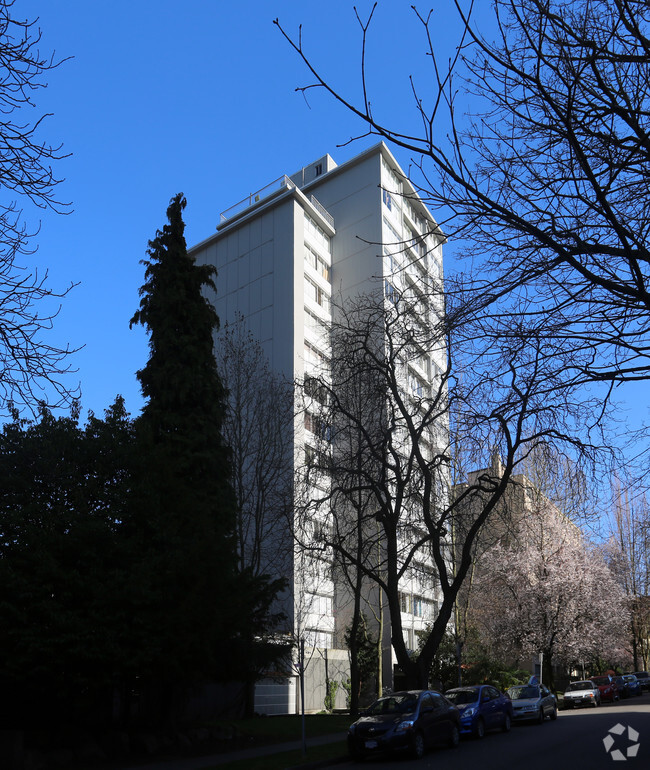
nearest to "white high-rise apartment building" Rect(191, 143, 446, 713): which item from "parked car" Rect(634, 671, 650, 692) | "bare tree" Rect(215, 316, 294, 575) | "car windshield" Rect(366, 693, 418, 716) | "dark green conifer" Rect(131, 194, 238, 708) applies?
"bare tree" Rect(215, 316, 294, 575)

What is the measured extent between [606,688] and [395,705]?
30034 mm

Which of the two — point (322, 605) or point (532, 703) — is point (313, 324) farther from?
point (532, 703)

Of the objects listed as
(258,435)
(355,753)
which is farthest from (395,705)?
(258,435)

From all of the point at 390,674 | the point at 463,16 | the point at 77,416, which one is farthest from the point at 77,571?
the point at 390,674

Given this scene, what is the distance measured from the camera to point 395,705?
18.1 metres

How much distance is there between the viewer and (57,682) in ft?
51.0

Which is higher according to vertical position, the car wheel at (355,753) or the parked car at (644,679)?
the car wheel at (355,753)

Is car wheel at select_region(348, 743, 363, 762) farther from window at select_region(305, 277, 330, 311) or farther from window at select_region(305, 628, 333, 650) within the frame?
window at select_region(305, 277, 330, 311)

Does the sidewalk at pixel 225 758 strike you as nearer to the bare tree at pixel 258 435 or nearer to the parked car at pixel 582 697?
the bare tree at pixel 258 435

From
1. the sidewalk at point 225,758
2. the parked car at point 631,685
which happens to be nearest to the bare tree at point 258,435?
the sidewalk at point 225,758

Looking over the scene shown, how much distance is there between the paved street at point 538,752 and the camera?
14344 millimetres

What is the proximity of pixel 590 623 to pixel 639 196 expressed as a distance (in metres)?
40.4

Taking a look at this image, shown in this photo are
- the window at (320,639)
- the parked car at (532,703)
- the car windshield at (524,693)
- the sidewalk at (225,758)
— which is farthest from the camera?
the window at (320,639)

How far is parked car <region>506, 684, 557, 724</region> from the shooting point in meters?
26.2
